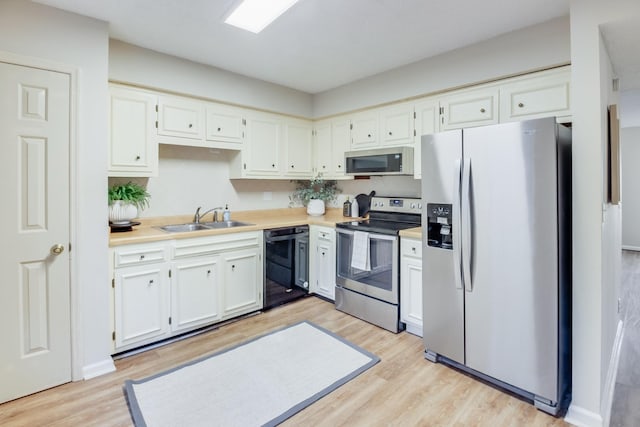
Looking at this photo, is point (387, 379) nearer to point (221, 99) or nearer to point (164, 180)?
point (164, 180)

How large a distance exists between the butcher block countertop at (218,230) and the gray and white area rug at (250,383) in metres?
1.00

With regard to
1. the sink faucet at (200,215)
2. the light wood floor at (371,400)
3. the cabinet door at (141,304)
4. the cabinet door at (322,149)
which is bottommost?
the light wood floor at (371,400)

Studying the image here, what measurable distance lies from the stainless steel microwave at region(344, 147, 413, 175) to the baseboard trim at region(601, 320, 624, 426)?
212 cm

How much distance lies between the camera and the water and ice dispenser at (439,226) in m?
2.38

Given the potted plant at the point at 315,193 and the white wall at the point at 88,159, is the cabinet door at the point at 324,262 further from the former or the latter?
the white wall at the point at 88,159

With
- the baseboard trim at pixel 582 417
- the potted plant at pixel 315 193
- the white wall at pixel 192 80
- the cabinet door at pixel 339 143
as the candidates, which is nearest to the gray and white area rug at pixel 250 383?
the baseboard trim at pixel 582 417

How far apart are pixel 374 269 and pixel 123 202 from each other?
2.30m

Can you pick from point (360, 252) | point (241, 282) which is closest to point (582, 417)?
point (360, 252)

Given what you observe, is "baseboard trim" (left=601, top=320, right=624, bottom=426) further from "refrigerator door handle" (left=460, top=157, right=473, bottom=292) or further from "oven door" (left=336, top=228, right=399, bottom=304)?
"oven door" (left=336, top=228, right=399, bottom=304)

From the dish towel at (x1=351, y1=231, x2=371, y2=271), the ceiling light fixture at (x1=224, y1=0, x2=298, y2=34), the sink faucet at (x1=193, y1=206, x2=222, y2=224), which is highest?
the ceiling light fixture at (x1=224, y1=0, x2=298, y2=34)

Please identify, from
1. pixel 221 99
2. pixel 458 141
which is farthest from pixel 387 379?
pixel 221 99

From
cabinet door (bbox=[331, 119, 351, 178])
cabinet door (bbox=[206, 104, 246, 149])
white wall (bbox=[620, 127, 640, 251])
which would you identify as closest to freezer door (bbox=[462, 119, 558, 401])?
cabinet door (bbox=[331, 119, 351, 178])

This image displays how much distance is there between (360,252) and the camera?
128 inches

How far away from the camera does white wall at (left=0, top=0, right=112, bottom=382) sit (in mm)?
2182
